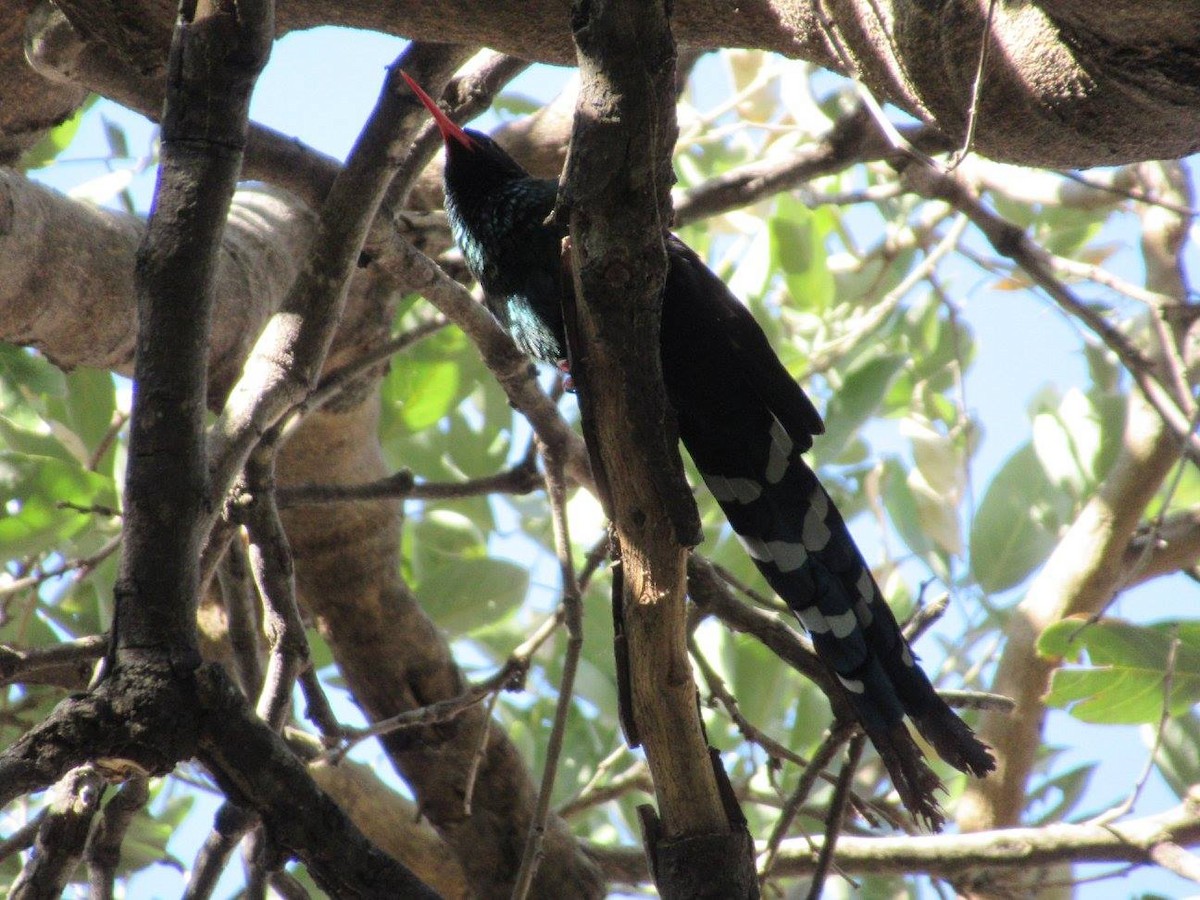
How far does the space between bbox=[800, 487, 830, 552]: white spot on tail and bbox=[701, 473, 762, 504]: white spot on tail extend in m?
0.11

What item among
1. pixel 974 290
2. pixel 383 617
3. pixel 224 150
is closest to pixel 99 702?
pixel 224 150

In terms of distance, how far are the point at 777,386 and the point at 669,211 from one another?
60 centimetres

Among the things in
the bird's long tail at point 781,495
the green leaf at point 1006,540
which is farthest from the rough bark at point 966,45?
the green leaf at point 1006,540

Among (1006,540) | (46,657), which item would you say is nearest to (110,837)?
(46,657)

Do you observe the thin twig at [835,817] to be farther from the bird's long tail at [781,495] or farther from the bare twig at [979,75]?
the bare twig at [979,75]

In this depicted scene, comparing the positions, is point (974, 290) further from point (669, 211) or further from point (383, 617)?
point (669, 211)

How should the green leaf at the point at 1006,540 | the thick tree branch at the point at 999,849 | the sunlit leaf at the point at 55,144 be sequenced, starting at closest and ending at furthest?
1. the thick tree branch at the point at 999,849
2. the sunlit leaf at the point at 55,144
3. the green leaf at the point at 1006,540

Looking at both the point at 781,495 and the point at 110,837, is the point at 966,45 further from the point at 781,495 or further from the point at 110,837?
the point at 110,837

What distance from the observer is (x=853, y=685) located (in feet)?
6.68

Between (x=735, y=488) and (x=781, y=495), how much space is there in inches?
3.6

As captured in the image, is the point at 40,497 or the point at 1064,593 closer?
the point at 40,497

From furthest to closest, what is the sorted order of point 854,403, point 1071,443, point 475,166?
point 1071,443 < point 854,403 < point 475,166

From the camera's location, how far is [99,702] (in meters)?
1.09

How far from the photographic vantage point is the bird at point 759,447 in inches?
78.5
